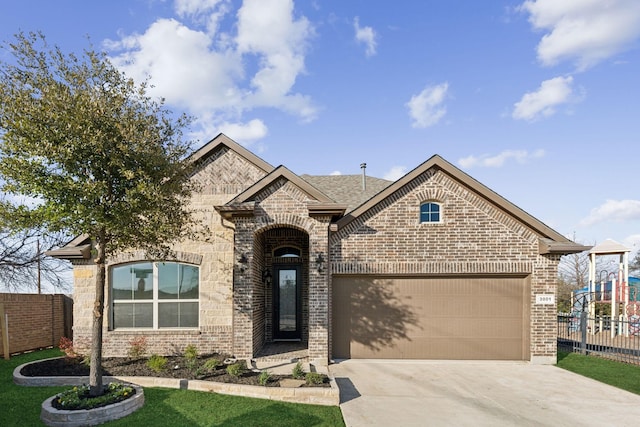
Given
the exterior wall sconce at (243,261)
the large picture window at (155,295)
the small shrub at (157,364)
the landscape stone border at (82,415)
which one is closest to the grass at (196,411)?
the landscape stone border at (82,415)

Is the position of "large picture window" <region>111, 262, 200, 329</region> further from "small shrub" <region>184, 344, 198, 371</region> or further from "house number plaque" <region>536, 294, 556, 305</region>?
"house number plaque" <region>536, 294, 556, 305</region>

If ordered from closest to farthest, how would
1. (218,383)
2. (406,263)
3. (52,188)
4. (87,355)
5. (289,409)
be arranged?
(52,188)
(289,409)
(218,383)
(87,355)
(406,263)

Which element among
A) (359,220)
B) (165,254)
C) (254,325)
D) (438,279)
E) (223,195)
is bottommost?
(254,325)

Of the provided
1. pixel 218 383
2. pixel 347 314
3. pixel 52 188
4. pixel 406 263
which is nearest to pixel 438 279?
pixel 406 263

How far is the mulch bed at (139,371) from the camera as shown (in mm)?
7461

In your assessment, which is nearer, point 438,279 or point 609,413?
point 609,413

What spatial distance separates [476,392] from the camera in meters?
7.47

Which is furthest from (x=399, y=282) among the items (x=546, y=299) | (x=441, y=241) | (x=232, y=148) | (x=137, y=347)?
(x=137, y=347)

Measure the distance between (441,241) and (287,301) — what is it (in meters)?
5.23

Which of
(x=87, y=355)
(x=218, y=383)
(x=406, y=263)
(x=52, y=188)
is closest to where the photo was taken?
(x=52, y=188)

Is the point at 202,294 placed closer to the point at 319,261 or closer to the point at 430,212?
the point at 319,261

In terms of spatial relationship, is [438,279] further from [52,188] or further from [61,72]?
[61,72]

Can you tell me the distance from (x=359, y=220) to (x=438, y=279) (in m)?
2.77

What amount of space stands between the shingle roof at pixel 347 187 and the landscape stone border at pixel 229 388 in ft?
22.7
